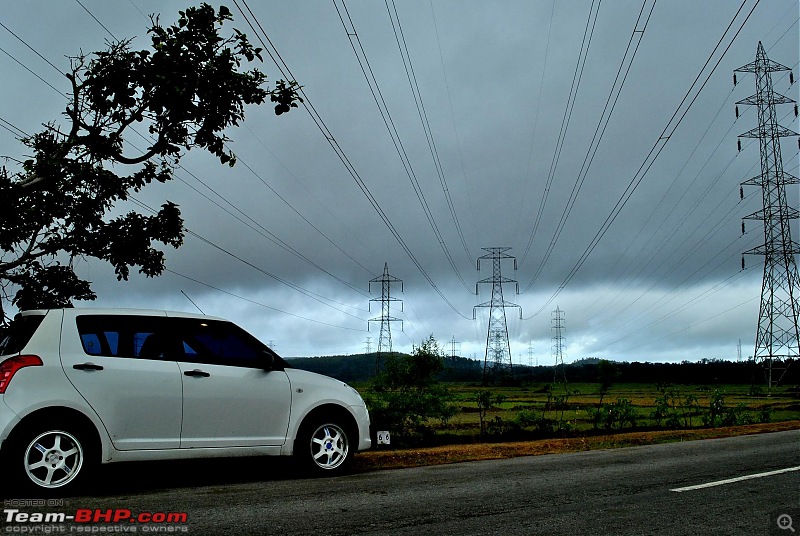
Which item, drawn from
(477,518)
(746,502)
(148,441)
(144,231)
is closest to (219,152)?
(144,231)

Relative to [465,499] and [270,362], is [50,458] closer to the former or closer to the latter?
[270,362]

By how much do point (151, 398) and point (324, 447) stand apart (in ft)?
7.25

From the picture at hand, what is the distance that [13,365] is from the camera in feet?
23.2

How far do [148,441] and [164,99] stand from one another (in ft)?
20.8

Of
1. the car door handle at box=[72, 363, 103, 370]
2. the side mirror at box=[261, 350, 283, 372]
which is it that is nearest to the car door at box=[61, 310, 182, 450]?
the car door handle at box=[72, 363, 103, 370]

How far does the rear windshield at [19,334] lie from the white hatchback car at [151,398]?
0.02 meters

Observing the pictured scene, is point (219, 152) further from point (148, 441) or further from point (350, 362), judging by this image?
point (350, 362)

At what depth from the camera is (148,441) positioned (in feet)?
25.0

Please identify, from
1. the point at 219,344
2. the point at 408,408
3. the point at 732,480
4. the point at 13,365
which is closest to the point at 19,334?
the point at 13,365

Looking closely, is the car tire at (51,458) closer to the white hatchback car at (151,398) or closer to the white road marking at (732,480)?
the white hatchback car at (151,398)

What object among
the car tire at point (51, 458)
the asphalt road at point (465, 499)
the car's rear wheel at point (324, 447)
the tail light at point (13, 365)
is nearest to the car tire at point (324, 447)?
the car's rear wheel at point (324, 447)

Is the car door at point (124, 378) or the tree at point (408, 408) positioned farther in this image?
the tree at point (408, 408)

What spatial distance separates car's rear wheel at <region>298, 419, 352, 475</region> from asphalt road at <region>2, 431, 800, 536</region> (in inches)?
9.7

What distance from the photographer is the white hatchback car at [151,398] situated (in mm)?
7027
